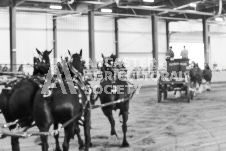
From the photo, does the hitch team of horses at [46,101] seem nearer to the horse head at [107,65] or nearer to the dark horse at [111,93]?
the dark horse at [111,93]

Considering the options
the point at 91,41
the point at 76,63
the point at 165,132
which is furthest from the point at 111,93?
the point at 91,41

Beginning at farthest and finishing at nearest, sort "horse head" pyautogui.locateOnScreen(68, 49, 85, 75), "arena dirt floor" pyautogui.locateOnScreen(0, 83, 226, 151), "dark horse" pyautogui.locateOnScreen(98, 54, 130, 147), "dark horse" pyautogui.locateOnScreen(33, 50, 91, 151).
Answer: "dark horse" pyautogui.locateOnScreen(98, 54, 130, 147), "arena dirt floor" pyautogui.locateOnScreen(0, 83, 226, 151), "horse head" pyautogui.locateOnScreen(68, 49, 85, 75), "dark horse" pyautogui.locateOnScreen(33, 50, 91, 151)

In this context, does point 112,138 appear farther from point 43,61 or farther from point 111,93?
point 43,61

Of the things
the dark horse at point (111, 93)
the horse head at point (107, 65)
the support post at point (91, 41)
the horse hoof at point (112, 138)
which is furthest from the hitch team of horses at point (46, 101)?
the support post at point (91, 41)

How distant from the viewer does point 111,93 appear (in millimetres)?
8047

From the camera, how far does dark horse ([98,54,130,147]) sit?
26.3 feet

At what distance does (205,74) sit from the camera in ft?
82.6

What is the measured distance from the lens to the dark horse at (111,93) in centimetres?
803

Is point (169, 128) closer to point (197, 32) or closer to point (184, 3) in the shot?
point (184, 3)

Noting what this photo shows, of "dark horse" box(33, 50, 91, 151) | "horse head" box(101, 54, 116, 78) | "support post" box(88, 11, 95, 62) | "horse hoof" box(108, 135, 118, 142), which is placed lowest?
"horse hoof" box(108, 135, 118, 142)

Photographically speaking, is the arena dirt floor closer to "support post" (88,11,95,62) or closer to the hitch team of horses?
the hitch team of horses

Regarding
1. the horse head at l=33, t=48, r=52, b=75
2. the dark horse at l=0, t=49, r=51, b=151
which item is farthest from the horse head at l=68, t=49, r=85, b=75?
the dark horse at l=0, t=49, r=51, b=151

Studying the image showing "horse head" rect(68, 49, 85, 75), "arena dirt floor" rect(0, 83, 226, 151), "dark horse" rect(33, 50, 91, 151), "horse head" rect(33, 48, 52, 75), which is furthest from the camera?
"arena dirt floor" rect(0, 83, 226, 151)

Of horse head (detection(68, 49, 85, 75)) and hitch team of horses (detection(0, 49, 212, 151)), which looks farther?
horse head (detection(68, 49, 85, 75))
